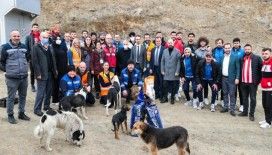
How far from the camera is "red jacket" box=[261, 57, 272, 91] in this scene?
1152 centimetres

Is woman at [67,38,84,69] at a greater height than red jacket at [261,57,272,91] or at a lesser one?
greater

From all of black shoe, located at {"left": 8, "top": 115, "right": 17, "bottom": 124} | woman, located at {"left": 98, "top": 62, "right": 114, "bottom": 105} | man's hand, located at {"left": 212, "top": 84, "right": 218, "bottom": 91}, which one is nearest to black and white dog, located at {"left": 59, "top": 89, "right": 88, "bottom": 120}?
black shoe, located at {"left": 8, "top": 115, "right": 17, "bottom": 124}

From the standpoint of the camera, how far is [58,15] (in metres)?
30.2

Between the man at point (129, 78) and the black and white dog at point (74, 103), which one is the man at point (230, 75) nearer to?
the man at point (129, 78)

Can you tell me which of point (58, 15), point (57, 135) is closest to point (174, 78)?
point (57, 135)

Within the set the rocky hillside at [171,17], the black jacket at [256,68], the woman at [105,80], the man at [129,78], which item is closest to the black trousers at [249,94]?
the black jacket at [256,68]

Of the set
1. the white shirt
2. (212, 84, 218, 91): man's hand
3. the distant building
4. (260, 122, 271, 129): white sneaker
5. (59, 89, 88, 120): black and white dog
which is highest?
the distant building

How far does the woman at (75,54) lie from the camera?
41.7 ft

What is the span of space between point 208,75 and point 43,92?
4.87m

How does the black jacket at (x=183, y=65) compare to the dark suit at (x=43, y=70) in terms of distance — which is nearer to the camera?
the dark suit at (x=43, y=70)

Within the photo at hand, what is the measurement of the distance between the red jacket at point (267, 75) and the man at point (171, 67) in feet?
9.08

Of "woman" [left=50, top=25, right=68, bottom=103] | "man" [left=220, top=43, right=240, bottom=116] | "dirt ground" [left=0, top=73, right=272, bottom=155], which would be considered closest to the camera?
"dirt ground" [left=0, top=73, right=272, bottom=155]

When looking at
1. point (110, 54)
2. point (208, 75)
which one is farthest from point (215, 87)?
point (110, 54)

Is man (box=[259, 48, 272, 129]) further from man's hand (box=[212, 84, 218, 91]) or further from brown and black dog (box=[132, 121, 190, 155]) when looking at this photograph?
brown and black dog (box=[132, 121, 190, 155])
